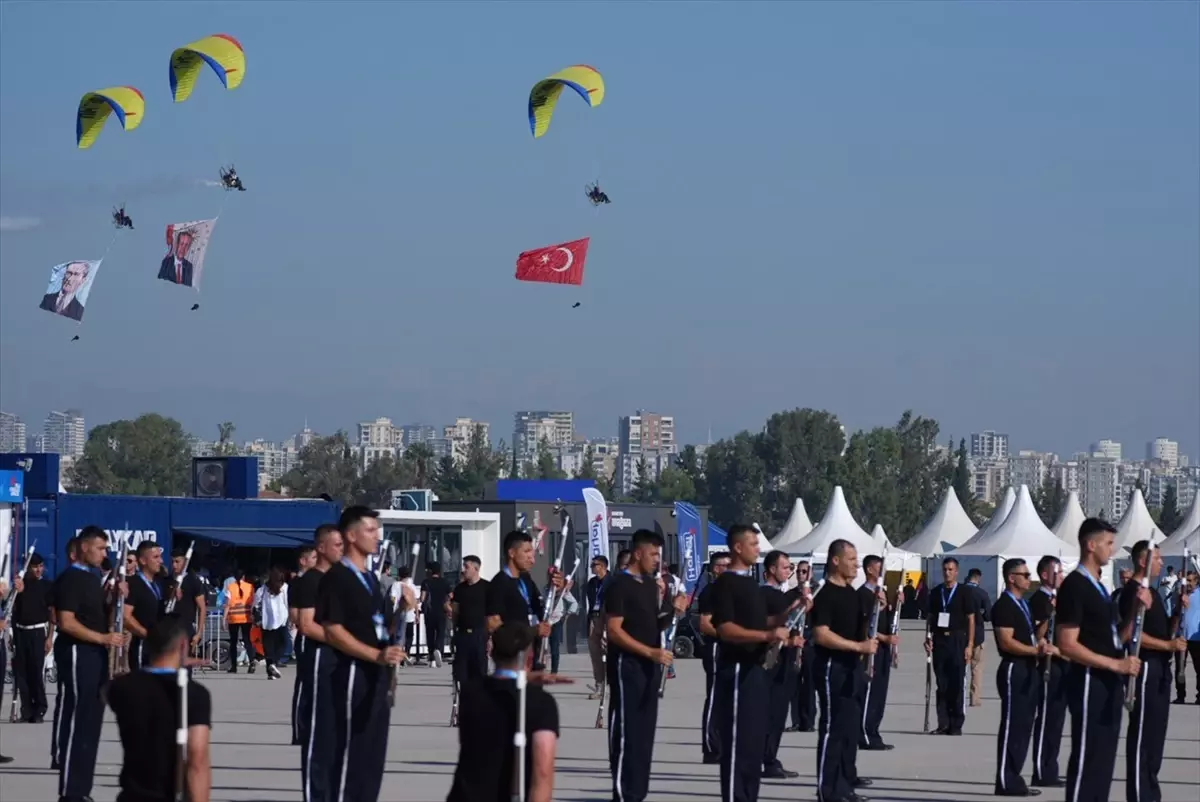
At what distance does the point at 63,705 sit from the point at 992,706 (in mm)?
13803

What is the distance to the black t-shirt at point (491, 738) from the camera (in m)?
7.12

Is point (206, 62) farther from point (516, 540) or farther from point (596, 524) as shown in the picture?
point (516, 540)

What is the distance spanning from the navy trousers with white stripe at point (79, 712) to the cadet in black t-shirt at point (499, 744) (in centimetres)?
558

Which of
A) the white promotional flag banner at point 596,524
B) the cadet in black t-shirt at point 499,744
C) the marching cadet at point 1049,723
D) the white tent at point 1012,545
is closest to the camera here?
the cadet in black t-shirt at point 499,744

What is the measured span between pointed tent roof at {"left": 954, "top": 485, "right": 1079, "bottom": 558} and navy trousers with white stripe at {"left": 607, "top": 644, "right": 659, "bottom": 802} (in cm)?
4988

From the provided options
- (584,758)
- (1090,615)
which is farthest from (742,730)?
(584,758)

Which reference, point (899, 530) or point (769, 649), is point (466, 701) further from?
point (899, 530)

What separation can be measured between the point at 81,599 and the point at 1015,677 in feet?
21.9

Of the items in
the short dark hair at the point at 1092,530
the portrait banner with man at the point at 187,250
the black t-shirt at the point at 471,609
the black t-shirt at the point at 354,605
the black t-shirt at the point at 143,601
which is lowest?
the black t-shirt at the point at 471,609

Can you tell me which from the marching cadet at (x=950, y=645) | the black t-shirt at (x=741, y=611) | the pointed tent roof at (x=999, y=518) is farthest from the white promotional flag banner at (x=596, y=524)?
the pointed tent roof at (x=999, y=518)

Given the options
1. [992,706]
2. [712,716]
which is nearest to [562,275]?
[992,706]

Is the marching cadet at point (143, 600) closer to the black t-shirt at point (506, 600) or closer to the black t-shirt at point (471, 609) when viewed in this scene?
the black t-shirt at point (506, 600)

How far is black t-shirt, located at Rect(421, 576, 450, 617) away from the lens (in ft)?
97.5

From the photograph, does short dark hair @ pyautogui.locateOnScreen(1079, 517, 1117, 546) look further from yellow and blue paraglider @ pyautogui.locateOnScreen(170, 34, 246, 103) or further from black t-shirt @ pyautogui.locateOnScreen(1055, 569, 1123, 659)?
yellow and blue paraglider @ pyautogui.locateOnScreen(170, 34, 246, 103)
